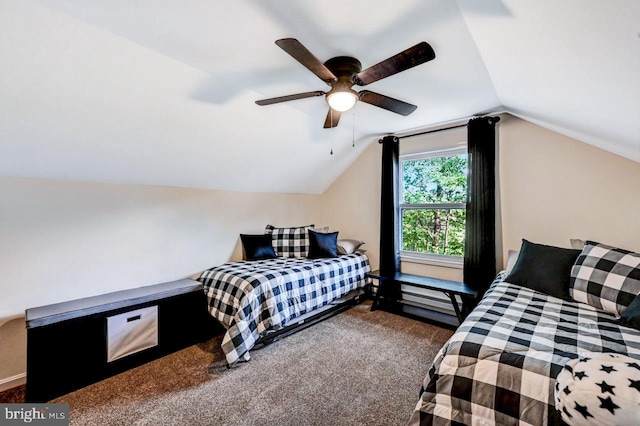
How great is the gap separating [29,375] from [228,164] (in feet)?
7.36

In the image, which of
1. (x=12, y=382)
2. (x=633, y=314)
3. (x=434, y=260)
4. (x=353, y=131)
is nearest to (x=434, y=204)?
(x=434, y=260)

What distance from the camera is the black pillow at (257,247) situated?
3570 millimetres

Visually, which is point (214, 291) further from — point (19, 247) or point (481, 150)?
point (481, 150)

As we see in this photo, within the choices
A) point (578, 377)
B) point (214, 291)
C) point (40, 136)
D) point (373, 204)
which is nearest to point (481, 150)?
point (373, 204)

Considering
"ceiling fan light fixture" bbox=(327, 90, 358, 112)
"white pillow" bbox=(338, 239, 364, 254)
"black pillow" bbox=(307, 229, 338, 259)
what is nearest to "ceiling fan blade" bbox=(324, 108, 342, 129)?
"ceiling fan light fixture" bbox=(327, 90, 358, 112)

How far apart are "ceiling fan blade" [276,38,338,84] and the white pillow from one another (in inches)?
99.1

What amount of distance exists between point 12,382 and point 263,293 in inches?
75.6

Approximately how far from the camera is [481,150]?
10.0 feet

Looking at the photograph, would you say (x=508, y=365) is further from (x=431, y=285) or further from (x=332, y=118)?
(x=332, y=118)

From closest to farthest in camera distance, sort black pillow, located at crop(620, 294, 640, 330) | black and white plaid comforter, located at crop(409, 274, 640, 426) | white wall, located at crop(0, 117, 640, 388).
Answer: black and white plaid comforter, located at crop(409, 274, 640, 426), black pillow, located at crop(620, 294, 640, 330), white wall, located at crop(0, 117, 640, 388)

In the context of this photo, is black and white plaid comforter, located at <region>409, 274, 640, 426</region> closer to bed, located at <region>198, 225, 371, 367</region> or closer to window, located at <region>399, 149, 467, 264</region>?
bed, located at <region>198, 225, 371, 367</region>

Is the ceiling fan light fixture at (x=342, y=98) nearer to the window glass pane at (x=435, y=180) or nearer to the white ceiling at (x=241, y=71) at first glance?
the white ceiling at (x=241, y=71)

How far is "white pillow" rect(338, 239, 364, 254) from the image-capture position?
387cm

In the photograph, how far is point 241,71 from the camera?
6.72 ft
